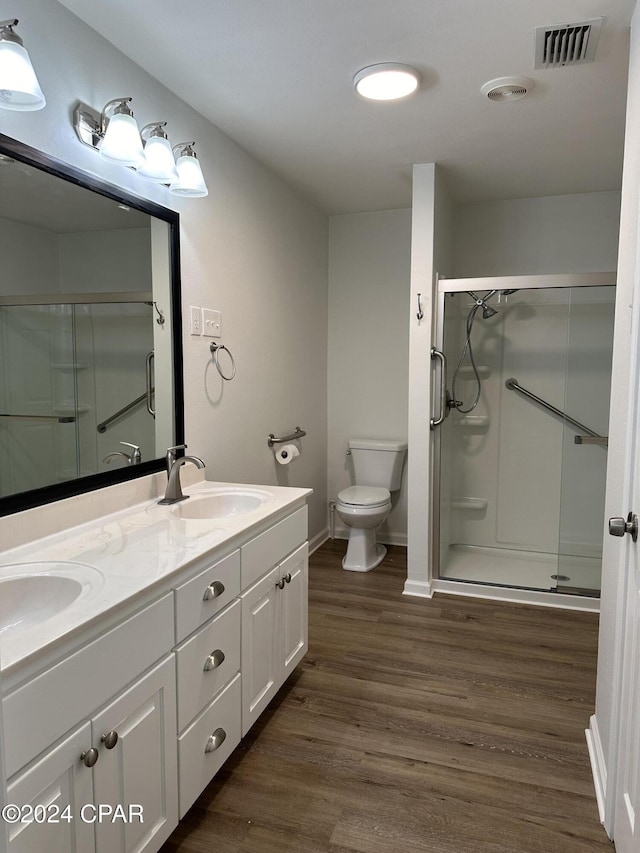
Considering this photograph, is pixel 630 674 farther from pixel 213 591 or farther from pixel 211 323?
pixel 211 323

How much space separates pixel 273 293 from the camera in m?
3.38

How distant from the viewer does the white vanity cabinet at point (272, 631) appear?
1960 mm

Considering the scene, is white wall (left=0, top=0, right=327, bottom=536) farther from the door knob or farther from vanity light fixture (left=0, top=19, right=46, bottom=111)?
the door knob

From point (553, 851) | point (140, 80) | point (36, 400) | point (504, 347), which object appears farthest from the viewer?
point (504, 347)

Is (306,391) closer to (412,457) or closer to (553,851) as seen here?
(412,457)

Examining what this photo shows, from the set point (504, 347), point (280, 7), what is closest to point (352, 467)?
point (504, 347)

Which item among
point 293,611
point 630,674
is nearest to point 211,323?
point 293,611

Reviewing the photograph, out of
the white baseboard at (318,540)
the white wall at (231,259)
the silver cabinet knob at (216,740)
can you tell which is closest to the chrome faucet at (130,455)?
the white wall at (231,259)

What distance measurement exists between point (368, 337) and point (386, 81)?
85.2 inches

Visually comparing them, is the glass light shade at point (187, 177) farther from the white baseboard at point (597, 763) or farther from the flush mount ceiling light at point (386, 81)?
the white baseboard at point (597, 763)

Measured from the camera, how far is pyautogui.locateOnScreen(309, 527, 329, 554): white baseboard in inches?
163

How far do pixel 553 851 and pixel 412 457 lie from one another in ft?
6.67

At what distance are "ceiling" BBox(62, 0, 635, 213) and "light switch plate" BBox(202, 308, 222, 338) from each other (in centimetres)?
84

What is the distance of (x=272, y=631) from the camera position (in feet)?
7.05
